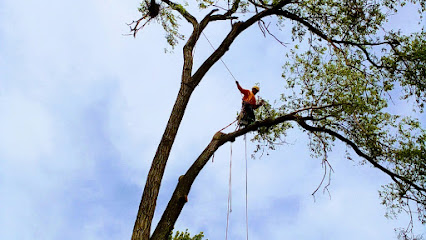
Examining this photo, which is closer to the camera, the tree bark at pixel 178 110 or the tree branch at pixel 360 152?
the tree bark at pixel 178 110

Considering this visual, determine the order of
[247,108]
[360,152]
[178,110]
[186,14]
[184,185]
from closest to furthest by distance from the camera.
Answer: [184,185] → [178,110] → [360,152] → [186,14] → [247,108]

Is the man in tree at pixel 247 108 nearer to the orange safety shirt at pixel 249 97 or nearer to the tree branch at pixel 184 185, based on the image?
Result: the orange safety shirt at pixel 249 97

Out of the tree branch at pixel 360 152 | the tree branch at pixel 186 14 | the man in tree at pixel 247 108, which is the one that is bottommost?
Result: the tree branch at pixel 360 152

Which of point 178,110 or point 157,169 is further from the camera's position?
point 178,110

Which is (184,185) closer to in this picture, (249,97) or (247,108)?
(247,108)

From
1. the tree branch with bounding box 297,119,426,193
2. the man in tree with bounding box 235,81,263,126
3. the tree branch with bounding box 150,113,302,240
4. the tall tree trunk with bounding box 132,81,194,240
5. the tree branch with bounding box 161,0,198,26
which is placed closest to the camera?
the tall tree trunk with bounding box 132,81,194,240

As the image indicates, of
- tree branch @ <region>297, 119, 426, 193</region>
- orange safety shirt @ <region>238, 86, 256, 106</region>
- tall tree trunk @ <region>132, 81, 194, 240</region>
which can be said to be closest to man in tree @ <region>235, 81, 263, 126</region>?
orange safety shirt @ <region>238, 86, 256, 106</region>

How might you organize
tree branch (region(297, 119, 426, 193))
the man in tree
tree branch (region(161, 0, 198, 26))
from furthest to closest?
the man in tree < tree branch (region(161, 0, 198, 26)) < tree branch (region(297, 119, 426, 193))

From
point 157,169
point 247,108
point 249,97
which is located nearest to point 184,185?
point 157,169

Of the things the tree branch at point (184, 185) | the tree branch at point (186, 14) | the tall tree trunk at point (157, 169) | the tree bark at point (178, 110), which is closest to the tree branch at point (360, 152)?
the tree branch at point (184, 185)

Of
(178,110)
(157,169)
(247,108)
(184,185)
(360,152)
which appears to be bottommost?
(184,185)

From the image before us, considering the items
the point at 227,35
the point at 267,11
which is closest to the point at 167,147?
the point at 227,35

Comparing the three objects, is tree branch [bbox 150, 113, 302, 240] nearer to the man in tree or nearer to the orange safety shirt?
the man in tree

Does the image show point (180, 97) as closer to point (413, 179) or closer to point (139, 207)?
point (139, 207)
